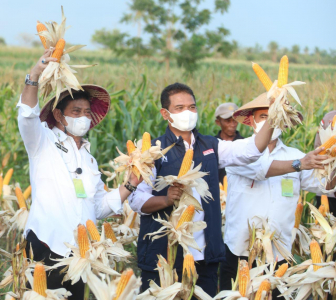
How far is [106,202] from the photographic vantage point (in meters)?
3.26

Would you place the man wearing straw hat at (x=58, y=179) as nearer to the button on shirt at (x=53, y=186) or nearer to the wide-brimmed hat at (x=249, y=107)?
the button on shirt at (x=53, y=186)

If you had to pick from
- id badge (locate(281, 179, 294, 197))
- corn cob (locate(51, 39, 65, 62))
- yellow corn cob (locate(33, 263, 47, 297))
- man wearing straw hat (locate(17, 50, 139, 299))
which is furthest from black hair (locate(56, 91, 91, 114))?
id badge (locate(281, 179, 294, 197))

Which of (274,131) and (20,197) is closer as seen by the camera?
(274,131)

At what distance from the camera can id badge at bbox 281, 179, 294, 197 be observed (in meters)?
3.71

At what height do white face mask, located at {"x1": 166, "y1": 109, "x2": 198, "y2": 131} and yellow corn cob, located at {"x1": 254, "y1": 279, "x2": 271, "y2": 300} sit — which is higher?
white face mask, located at {"x1": 166, "y1": 109, "x2": 198, "y2": 131}

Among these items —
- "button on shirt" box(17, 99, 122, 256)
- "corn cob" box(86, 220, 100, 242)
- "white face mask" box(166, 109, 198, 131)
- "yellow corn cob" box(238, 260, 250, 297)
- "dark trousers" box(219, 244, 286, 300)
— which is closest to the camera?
"yellow corn cob" box(238, 260, 250, 297)

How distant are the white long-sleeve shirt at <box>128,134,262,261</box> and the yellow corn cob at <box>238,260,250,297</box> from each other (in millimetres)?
663

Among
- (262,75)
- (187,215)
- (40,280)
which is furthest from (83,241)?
(262,75)

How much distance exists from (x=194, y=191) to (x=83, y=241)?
1025mm

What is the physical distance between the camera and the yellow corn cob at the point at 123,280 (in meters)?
2.11

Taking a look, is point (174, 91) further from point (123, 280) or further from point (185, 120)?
point (123, 280)

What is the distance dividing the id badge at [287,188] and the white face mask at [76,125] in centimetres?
159

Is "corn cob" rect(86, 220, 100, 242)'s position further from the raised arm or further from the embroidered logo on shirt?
the raised arm

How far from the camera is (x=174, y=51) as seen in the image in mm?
24188
